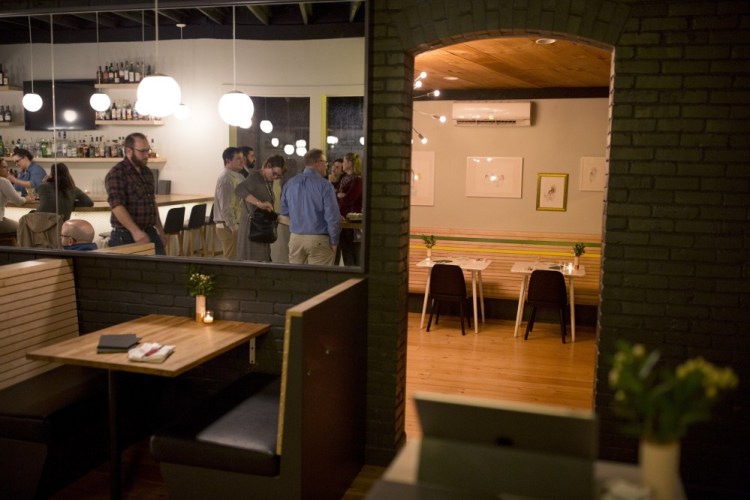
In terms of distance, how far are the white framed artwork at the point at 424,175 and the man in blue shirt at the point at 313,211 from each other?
16.2ft

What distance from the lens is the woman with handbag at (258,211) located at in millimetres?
4906

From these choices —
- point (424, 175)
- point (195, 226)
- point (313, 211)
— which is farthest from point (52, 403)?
point (424, 175)

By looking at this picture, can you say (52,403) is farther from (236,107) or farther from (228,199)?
(236,107)

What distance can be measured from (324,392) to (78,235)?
2.64 meters

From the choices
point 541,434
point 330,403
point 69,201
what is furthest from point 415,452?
point 69,201

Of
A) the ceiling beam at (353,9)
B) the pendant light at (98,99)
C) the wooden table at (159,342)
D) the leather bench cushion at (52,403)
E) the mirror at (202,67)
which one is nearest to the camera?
the wooden table at (159,342)

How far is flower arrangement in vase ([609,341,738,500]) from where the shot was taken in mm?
1972

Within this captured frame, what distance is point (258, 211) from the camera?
203 inches

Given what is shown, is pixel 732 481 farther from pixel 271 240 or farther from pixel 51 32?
pixel 51 32

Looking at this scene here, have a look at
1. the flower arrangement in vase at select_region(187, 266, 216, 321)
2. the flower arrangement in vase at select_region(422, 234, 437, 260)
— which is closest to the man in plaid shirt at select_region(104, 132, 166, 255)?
the flower arrangement in vase at select_region(187, 266, 216, 321)

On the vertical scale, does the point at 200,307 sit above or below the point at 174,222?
below

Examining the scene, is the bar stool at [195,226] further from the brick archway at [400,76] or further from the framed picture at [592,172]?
the framed picture at [592,172]

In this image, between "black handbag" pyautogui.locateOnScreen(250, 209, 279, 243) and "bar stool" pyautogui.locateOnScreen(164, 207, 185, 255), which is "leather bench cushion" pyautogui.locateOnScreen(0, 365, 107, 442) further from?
"black handbag" pyautogui.locateOnScreen(250, 209, 279, 243)

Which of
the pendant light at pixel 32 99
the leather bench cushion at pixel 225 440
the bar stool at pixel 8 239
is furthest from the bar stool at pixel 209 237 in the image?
the pendant light at pixel 32 99
